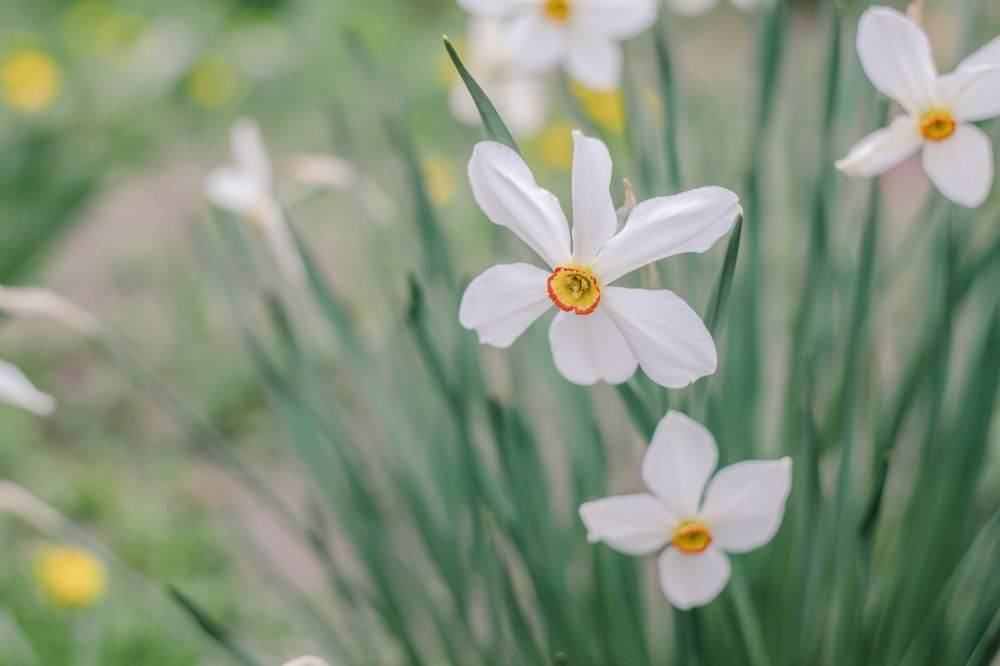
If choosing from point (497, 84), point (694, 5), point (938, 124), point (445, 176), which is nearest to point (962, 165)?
point (938, 124)

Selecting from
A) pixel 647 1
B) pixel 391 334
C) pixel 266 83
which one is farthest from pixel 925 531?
pixel 266 83

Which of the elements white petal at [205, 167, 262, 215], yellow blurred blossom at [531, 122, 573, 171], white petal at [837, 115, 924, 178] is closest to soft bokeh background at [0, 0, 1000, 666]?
yellow blurred blossom at [531, 122, 573, 171]

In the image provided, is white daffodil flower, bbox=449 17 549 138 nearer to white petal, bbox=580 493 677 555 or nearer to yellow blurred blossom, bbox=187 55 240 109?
white petal, bbox=580 493 677 555

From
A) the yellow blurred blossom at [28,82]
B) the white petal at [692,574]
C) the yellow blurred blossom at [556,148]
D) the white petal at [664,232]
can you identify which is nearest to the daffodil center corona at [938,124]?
the white petal at [664,232]

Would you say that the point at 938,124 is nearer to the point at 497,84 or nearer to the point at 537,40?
the point at 537,40

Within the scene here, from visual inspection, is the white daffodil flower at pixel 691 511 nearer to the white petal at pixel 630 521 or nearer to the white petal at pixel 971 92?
the white petal at pixel 630 521

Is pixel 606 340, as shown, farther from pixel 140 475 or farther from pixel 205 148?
pixel 205 148
